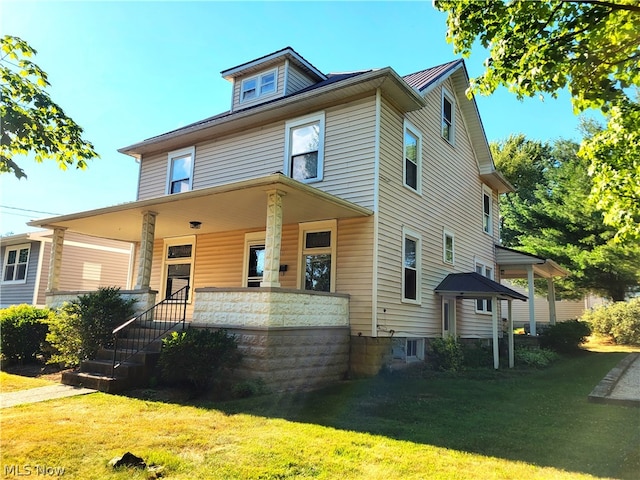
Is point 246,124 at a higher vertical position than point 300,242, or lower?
higher

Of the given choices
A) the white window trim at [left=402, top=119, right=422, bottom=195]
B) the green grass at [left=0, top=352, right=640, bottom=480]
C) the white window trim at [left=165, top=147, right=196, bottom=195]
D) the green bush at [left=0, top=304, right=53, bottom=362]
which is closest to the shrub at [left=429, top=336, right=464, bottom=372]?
the green grass at [left=0, top=352, right=640, bottom=480]

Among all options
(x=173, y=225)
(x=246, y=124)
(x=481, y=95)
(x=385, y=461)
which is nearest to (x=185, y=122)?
(x=246, y=124)

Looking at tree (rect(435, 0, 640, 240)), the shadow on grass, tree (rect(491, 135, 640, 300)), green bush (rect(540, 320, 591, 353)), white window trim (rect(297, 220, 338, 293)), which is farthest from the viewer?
tree (rect(491, 135, 640, 300))

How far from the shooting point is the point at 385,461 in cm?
436

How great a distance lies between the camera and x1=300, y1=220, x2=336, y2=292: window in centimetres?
1012

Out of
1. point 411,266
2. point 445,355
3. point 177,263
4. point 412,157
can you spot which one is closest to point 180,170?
point 177,263

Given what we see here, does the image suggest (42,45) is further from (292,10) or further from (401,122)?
(401,122)

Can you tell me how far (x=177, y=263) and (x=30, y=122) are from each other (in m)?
7.37

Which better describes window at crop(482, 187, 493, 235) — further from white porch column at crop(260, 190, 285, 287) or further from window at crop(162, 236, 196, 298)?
white porch column at crop(260, 190, 285, 287)

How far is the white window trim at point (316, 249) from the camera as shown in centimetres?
995

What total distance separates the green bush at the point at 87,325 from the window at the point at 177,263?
3371 mm

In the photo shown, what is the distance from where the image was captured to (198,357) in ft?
23.0

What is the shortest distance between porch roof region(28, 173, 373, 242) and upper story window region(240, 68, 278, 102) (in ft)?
14.8

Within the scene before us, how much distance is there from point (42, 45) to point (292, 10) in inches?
188
